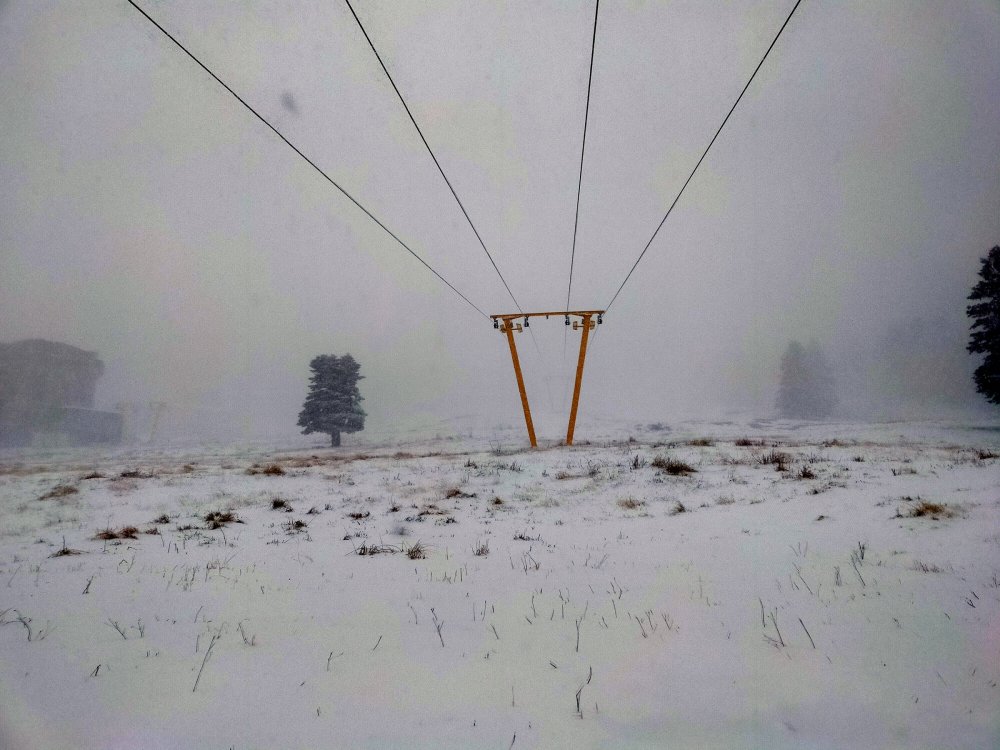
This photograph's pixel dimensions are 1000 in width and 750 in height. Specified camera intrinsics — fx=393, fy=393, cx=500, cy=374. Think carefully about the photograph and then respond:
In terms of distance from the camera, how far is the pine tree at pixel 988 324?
23656mm

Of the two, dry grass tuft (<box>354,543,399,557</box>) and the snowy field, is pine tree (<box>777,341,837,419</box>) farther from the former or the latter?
dry grass tuft (<box>354,543,399,557</box>)

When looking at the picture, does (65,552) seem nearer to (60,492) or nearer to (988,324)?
(60,492)

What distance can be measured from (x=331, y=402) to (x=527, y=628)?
125ft

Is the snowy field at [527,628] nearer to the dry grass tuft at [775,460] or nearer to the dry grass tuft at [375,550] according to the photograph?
the dry grass tuft at [375,550]

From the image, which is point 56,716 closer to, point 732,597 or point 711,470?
point 732,597

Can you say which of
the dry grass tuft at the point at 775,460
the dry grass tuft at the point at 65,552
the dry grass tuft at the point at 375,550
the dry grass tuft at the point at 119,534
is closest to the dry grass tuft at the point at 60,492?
the dry grass tuft at the point at 119,534

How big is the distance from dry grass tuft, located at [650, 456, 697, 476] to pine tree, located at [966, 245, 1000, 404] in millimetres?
26992

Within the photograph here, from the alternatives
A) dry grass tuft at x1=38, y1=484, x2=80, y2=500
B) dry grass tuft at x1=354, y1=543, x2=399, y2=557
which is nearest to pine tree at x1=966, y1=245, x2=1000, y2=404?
dry grass tuft at x1=354, y1=543, x2=399, y2=557

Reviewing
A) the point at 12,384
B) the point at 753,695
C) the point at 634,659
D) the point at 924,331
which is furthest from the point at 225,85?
the point at 924,331

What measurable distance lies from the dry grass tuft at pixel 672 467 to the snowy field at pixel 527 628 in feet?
9.91

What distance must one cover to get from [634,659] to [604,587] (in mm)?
1361

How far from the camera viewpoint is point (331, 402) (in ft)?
124

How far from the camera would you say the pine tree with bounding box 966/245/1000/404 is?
2366 centimetres

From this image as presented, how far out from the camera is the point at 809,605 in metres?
3.55
